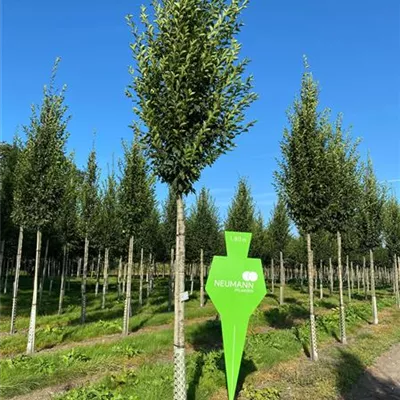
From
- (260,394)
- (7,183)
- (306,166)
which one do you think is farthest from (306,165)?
(7,183)

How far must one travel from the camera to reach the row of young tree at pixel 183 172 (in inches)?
272

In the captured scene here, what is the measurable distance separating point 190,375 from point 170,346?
4353 millimetres

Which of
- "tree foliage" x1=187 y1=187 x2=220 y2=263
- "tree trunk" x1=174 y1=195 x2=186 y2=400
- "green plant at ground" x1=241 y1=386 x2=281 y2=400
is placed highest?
"tree foliage" x1=187 y1=187 x2=220 y2=263

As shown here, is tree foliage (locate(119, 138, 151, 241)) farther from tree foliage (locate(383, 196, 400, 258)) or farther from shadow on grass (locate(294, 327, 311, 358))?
tree foliage (locate(383, 196, 400, 258))

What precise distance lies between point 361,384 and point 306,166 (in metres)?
6.64

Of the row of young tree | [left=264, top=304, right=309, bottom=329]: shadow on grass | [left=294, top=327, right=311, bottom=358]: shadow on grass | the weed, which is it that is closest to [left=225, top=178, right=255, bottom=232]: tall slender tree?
the row of young tree

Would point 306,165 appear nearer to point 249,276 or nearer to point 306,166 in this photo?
point 306,166

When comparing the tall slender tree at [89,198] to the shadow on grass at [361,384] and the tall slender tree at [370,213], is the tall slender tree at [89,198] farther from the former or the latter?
the tall slender tree at [370,213]

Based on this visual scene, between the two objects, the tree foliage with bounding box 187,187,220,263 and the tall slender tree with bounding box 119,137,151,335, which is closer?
the tall slender tree with bounding box 119,137,151,335

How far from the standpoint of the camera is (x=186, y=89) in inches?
270

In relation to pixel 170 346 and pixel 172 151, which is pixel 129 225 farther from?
pixel 172 151

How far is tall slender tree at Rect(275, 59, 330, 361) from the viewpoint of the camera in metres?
13.5

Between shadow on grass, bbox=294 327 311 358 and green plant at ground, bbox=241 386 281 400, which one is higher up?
shadow on grass, bbox=294 327 311 358

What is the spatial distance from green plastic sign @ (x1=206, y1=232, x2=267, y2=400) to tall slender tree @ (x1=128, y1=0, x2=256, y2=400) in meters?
1.33
